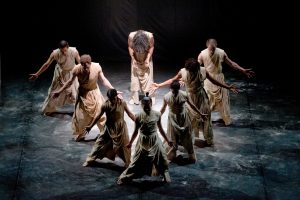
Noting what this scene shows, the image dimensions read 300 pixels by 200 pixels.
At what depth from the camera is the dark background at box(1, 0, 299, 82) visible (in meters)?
13.7

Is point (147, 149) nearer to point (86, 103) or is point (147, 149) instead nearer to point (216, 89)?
point (86, 103)

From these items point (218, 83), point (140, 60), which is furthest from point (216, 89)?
point (140, 60)

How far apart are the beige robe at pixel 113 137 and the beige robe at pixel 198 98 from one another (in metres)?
1.14

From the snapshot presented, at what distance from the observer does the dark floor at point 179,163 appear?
27.5ft

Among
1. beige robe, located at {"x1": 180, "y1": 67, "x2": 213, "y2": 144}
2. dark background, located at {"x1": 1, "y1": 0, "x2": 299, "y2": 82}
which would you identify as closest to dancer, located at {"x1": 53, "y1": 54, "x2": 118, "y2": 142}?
beige robe, located at {"x1": 180, "y1": 67, "x2": 213, "y2": 144}

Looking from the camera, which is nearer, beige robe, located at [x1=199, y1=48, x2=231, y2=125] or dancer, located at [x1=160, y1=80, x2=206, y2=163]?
dancer, located at [x1=160, y1=80, x2=206, y2=163]

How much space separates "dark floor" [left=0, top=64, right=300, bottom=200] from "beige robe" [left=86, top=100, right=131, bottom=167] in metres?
0.21

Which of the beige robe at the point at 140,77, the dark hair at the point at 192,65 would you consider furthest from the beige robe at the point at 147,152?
the beige robe at the point at 140,77

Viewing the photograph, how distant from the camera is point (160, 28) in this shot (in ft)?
45.8

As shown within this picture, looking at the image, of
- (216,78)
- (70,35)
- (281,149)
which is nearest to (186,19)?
(70,35)

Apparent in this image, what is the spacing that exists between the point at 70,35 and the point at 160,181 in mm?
6709

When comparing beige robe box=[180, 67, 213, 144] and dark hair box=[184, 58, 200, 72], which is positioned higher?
dark hair box=[184, 58, 200, 72]

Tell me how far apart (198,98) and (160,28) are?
481 centimetres

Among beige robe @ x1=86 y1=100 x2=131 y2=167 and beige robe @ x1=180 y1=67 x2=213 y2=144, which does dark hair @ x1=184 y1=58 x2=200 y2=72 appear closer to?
beige robe @ x1=180 y1=67 x2=213 y2=144
